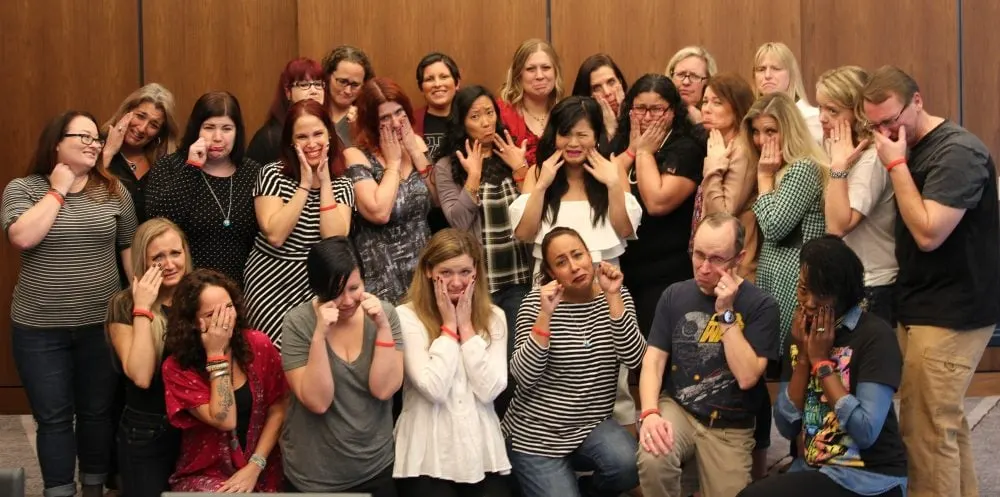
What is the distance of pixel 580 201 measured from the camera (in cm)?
465

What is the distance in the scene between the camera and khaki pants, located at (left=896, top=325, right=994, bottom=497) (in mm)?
3992

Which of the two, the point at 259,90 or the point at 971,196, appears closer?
the point at 971,196

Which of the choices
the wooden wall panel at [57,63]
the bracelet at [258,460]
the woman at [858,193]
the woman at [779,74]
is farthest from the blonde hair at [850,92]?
the wooden wall panel at [57,63]

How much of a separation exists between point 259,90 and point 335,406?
251 cm

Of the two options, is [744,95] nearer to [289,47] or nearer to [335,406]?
[335,406]

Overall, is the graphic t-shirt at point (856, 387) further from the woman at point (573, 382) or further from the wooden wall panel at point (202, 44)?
the wooden wall panel at point (202, 44)

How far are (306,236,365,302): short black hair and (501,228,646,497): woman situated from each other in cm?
66

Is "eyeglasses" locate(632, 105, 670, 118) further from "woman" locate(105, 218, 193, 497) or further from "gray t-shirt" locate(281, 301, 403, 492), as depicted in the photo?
"woman" locate(105, 218, 193, 497)

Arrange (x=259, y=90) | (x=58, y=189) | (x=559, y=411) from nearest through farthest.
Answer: (x=559, y=411)
(x=58, y=189)
(x=259, y=90)

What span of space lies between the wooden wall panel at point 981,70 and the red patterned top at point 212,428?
12.1ft

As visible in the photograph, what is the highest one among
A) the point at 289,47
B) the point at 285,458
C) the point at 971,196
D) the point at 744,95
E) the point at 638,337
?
the point at 289,47

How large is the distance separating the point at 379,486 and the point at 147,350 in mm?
873

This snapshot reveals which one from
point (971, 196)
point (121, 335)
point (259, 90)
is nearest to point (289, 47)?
point (259, 90)

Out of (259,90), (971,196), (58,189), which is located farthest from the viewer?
(259,90)
